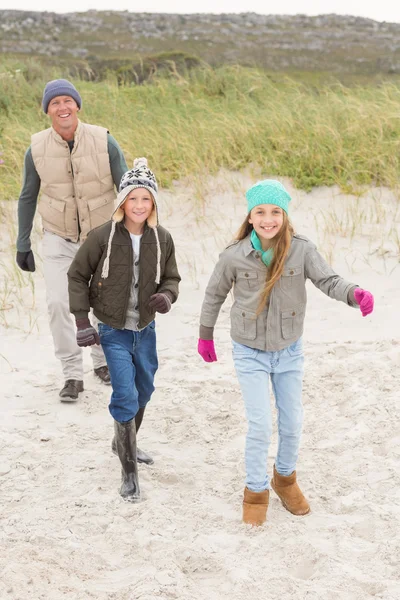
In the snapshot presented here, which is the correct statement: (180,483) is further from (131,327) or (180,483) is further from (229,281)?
(229,281)

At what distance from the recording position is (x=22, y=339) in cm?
623

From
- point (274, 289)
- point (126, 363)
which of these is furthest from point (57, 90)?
point (274, 289)

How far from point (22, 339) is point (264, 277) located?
3284 millimetres

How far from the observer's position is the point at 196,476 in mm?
4164

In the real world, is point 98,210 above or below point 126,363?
above

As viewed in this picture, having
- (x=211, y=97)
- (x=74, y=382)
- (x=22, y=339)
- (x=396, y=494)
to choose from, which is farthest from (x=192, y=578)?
(x=211, y=97)

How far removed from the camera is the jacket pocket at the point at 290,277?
11.4 ft

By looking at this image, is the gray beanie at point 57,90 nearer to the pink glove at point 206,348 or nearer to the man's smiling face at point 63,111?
the man's smiling face at point 63,111

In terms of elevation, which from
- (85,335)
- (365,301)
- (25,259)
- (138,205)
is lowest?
(25,259)

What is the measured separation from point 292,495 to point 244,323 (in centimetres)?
92

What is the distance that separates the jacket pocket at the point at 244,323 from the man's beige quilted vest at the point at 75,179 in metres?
1.84

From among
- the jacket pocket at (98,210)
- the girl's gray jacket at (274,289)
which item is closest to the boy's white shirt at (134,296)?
the girl's gray jacket at (274,289)

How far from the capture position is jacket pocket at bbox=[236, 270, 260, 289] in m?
3.49

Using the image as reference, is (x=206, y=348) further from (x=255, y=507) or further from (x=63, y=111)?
(x=63, y=111)
